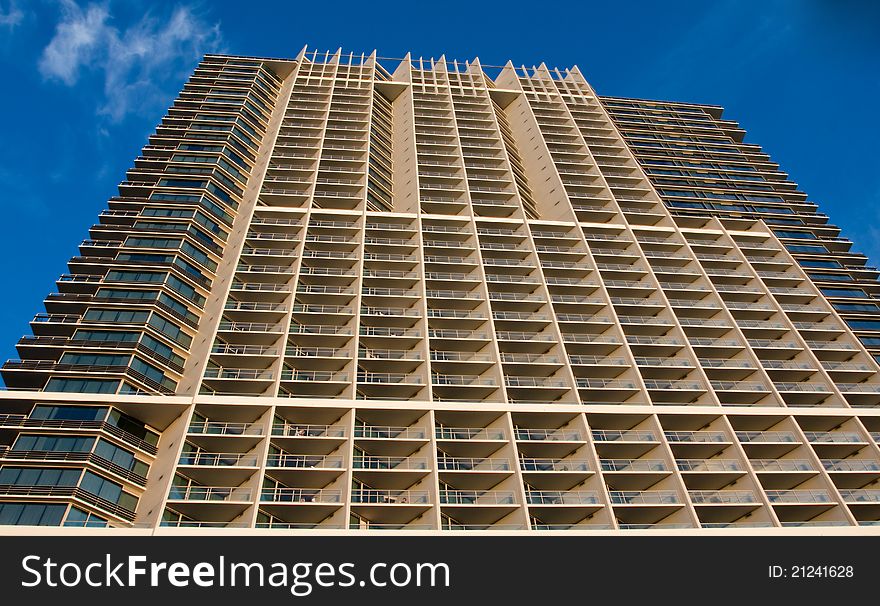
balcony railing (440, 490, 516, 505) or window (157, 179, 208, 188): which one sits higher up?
window (157, 179, 208, 188)

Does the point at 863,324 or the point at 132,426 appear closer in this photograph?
the point at 132,426

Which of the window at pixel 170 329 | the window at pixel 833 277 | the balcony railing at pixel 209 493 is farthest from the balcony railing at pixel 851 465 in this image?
the window at pixel 170 329

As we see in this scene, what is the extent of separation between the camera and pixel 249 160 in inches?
A: 3265

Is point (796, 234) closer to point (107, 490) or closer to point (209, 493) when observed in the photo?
point (209, 493)

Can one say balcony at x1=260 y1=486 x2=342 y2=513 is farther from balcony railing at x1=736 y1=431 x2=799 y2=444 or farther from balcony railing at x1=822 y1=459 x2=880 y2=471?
balcony railing at x1=822 y1=459 x2=880 y2=471

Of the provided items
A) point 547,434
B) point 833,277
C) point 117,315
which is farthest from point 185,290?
point 833,277

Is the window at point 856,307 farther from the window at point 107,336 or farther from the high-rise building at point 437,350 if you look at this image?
the window at point 107,336

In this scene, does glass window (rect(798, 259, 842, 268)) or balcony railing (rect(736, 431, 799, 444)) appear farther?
glass window (rect(798, 259, 842, 268))

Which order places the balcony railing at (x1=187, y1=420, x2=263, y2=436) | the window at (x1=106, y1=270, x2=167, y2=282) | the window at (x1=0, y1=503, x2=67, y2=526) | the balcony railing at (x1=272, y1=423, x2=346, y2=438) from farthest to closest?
the window at (x1=106, y1=270, x2=167, y2=282), the balcony railing at (x1=272, y1=423, x2=346, y2=438), the balcony railing at (x1=187, y1=420, x2=263, y2=436), the window at (x1=0, y1=503, x2=67, y2=526)

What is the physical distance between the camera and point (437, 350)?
57812 mm

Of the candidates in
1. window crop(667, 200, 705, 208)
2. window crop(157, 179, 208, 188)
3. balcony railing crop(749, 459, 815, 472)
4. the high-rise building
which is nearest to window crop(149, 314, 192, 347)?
the high-rise building

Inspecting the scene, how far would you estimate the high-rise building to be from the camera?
45.3m

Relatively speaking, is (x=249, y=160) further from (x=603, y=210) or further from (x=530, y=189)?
(x=603, y=210)

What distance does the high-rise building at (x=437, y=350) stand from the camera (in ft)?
149
